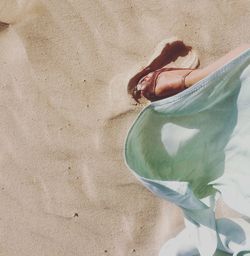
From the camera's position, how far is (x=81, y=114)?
6.67ft

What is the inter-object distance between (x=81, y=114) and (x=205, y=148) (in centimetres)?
62

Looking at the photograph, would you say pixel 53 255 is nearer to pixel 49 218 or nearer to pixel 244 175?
pixel 49 218

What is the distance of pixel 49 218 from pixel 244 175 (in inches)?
31.2

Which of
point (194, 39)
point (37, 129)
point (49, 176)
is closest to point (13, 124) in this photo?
point (37, 129)

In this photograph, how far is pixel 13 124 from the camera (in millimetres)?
2051

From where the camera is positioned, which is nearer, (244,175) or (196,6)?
(244,175)

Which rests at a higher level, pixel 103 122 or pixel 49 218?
pixel 103 122

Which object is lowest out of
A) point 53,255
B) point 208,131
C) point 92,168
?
point 53,255

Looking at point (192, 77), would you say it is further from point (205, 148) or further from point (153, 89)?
point (205, 148)

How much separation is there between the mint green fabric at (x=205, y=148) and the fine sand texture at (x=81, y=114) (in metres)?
0.48

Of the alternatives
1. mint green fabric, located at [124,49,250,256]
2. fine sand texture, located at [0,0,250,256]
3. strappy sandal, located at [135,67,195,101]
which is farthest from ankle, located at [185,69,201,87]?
mint green fabric, located at [124,49,250,256]

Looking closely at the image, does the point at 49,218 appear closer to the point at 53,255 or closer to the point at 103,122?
the point at 53,255

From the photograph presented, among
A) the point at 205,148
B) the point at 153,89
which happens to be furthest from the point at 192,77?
the point at 205,148

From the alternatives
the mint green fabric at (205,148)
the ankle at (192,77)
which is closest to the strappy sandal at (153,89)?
the ankle at (192,77)
